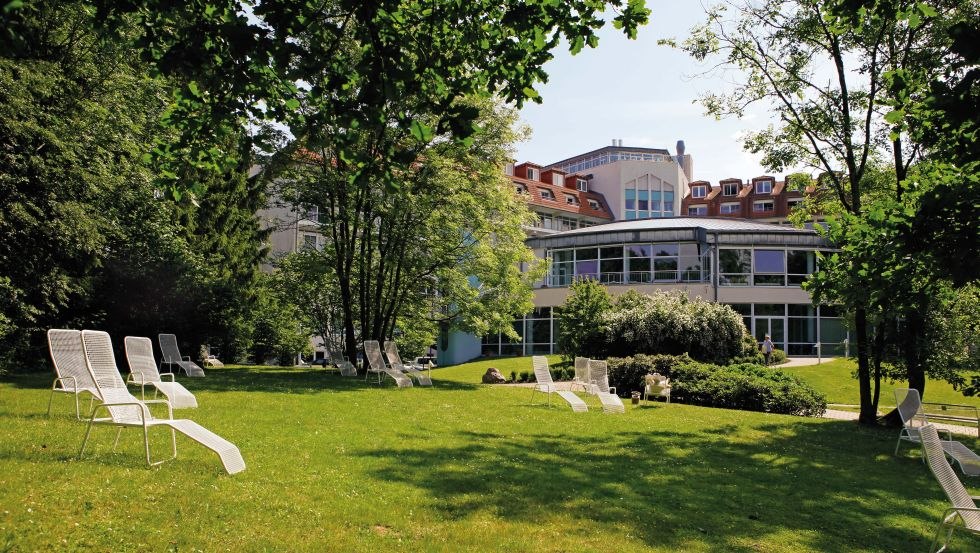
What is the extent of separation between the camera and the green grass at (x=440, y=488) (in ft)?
16.8

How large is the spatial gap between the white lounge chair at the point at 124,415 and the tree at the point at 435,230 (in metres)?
12.4

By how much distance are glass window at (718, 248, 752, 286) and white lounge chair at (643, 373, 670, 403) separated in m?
20.9

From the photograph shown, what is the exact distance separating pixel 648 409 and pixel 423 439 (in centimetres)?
851

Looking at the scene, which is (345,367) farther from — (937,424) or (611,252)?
(611,252)

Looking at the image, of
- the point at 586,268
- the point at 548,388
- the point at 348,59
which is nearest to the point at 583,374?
the point at 548,388

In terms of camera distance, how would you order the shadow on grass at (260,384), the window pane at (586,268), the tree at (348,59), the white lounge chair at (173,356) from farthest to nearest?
the window pane at (586,268) → the white lounge chair at (173,356) → the shadow on grass at (260,384) → the tree at (348,59)

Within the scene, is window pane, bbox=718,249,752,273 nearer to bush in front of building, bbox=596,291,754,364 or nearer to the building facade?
bush in front of building, bbox=596,291,754,364

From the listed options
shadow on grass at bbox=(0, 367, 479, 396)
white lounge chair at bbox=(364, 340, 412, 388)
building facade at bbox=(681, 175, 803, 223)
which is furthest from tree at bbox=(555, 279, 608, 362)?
building facade at bbox=(681, 175, 803, 223)

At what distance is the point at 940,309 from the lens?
15727 millimetres

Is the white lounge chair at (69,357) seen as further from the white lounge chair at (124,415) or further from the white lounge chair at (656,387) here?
the white lounge chair at (656,387)

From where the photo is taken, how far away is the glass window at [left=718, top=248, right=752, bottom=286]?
38.5 metres

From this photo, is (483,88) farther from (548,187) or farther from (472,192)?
(548,187)

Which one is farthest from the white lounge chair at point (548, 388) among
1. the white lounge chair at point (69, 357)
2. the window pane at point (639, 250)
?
the window pane at point (639, 250)

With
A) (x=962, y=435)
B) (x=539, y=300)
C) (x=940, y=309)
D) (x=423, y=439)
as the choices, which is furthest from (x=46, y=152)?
(x=539, y=300)
